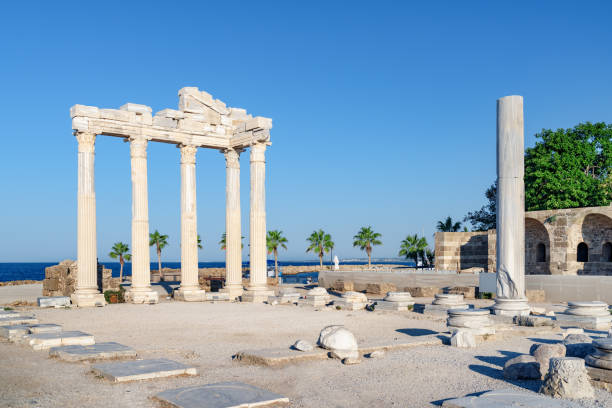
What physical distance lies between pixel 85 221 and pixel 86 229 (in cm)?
33

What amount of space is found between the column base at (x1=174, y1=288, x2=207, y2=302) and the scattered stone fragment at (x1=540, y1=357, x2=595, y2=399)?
2046cm

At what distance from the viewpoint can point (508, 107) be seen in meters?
18.0

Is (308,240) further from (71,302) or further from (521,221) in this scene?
(521,221)

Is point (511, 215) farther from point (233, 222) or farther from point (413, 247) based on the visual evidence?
point (413, 247)

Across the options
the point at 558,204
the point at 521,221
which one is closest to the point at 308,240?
the point at 558,204

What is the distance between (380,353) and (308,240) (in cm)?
5653

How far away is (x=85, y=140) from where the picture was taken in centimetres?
2403

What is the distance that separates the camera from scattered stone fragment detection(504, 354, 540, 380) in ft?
31.3

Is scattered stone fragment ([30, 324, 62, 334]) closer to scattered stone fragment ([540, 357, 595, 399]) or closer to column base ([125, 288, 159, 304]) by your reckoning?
column base ([125, 288, 159, 304])

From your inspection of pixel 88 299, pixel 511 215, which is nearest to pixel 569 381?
pixel 511 215

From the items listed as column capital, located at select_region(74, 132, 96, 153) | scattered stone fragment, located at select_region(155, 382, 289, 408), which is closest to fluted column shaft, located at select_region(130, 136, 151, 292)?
column capital, located at select_region(74, 132, 96, 153)

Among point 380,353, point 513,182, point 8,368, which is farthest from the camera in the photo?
point 513,182

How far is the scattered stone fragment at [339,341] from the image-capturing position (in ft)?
37.8

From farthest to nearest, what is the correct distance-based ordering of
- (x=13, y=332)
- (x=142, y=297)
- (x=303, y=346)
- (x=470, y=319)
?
(x=142, y=297)
(x=470, y=319)
(x=13, y=332)
(x=303, y=346)
